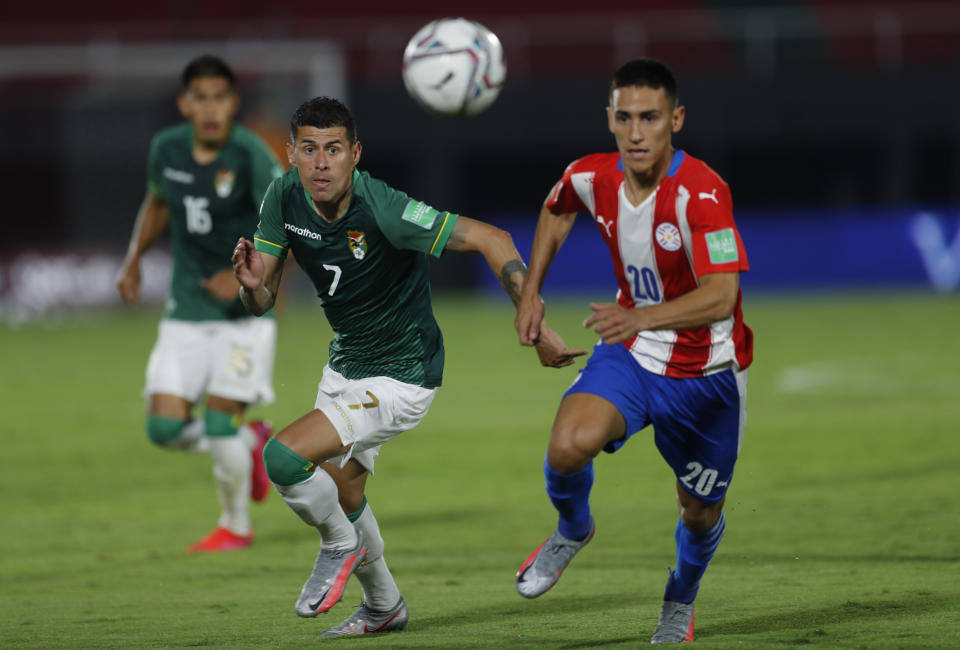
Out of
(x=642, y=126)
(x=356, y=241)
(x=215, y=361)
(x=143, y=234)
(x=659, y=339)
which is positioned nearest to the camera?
(x=642, y=126)

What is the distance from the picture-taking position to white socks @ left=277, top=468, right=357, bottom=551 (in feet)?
17.3

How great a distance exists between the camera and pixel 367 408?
5465 mm

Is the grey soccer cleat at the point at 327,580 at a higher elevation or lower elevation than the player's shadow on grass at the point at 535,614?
higher

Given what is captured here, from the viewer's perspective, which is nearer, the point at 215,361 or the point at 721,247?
the point at 721,247

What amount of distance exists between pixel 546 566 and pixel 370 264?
1.34 m

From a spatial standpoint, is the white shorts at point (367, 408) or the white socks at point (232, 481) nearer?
the white shorts at point (367, 408)

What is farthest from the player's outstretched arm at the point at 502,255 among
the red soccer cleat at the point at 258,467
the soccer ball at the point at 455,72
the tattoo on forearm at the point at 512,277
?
the red soccer cleat at the point at 258,467

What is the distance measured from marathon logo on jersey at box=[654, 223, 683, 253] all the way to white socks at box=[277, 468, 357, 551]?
154cm

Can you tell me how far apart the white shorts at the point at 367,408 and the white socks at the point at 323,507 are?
17 cm

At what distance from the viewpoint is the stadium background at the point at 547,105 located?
80.0 feet

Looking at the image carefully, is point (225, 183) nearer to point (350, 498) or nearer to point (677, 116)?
point (350, 498)

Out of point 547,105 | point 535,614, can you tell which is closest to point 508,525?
point 535,614

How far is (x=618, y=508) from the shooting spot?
8.58 m

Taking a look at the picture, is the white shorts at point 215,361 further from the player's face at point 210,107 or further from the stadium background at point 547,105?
the stadium background at point 547,105
